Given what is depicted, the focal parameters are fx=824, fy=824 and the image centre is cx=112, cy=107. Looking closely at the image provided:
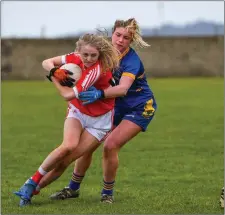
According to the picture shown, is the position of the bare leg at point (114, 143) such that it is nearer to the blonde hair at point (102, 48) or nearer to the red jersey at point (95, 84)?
the red jersey at point (95, 84)

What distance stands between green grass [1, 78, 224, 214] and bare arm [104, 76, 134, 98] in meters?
1.14

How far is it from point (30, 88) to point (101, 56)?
897 inches

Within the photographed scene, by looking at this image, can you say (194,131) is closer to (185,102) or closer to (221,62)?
(185,102)

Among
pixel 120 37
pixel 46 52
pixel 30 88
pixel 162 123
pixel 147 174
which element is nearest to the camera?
pixel 120 37

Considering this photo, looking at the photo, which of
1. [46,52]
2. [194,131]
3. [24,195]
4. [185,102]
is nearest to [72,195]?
[24,195]

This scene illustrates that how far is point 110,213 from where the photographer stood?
7.94m

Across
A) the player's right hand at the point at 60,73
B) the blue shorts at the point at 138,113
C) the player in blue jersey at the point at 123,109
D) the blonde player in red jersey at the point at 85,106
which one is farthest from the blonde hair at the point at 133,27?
the player's right hand at the point at 60,73

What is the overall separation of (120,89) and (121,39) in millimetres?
656

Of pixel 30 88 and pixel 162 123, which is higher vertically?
pixel 162 123

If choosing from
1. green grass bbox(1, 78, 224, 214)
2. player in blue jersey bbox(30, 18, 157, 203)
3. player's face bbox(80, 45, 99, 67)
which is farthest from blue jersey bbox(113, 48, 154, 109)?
green grass bbox(1, 78, 224, 214)

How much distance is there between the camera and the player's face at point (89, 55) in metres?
8.34

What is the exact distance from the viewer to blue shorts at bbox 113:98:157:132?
883 centimetres

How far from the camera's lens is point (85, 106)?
8469 mm

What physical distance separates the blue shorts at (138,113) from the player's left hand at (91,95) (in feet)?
2.23
